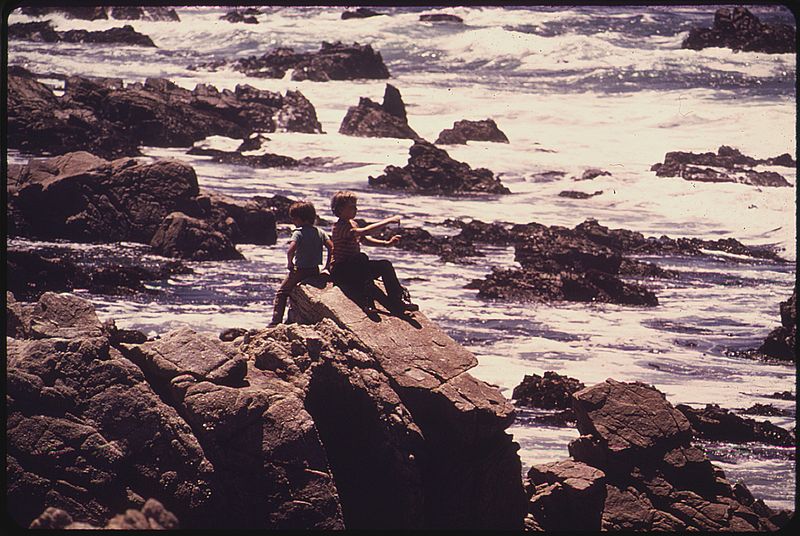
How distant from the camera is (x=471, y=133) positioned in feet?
88.7

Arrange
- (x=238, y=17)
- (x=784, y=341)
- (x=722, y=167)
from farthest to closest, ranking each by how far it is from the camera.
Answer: (x=238, y=17) < (x=722, y=167) < (x=784, y=341)

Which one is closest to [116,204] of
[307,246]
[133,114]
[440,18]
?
[133,114]

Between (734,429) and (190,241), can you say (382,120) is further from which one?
(734,429)

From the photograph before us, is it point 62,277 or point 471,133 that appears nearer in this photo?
point 62,277

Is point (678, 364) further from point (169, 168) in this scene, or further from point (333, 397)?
point (169, 168)

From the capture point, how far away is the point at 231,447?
726 cm

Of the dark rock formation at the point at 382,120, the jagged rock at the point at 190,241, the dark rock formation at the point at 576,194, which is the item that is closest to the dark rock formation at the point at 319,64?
the dark rock formation at the point at 382,120

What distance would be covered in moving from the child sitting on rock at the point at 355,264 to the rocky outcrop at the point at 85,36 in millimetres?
15443

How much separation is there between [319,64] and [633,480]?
2270 cm

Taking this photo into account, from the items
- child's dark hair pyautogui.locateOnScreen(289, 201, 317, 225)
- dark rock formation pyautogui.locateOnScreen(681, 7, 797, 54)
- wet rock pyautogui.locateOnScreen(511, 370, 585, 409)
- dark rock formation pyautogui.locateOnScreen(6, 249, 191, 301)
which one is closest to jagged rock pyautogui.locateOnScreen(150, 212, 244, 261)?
dark rock formation pyautogui.locateOnScreen(6, 249, 191, 301)

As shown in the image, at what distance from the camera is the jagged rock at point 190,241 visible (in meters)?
18.7

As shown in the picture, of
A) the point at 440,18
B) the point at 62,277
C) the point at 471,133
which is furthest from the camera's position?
the point at 440,18

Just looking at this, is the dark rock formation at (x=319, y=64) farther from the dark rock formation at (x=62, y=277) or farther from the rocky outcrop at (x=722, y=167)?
the dark rock formation at (x=62, y=277)

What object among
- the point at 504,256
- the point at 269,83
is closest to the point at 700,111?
→ the point at 504,256
